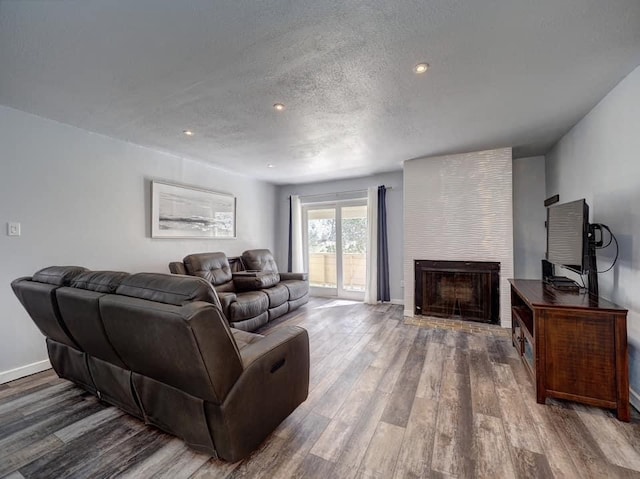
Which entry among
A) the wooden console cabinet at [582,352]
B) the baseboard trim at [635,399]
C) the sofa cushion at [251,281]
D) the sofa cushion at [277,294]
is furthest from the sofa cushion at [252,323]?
the baseboard trim at [635,399]

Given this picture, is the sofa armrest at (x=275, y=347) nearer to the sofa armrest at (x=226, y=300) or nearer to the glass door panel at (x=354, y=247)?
the sofa armrest at (x=226, y=300)

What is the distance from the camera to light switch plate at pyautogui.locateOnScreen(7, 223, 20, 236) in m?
2.34

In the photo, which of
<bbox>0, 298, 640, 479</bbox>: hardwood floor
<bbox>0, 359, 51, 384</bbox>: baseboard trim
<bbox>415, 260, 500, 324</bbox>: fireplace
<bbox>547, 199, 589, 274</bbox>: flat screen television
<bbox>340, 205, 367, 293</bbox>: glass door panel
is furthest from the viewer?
<bbox>340, 205, 367, 293</bbox>: glass door panel

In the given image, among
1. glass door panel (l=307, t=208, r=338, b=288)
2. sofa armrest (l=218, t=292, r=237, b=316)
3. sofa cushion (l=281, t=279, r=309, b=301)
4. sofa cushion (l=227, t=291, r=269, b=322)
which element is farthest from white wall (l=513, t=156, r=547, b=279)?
sofa armrest (l=218, t=292, r=237, b=316)

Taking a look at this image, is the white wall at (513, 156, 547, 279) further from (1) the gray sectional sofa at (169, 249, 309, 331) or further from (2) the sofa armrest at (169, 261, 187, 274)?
(2) the sofa armrest at (169, 261, 187, 274)

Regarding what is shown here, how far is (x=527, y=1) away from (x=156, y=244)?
4.07 metres

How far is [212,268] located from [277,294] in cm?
100

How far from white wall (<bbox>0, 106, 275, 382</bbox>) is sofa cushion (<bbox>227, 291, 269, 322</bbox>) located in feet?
4.07

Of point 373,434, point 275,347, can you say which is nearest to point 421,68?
point 275,347

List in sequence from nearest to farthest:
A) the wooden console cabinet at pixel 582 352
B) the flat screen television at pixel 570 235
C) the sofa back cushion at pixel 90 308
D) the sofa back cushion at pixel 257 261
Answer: the sofa back cushion at pixel 90 308 → the wooden console cabinet at pixel 582 352 → the flat screen television at pixel 570 235 → the sofa back cushion at pixel 257 261

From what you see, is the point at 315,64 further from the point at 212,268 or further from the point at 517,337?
the point at 517,337

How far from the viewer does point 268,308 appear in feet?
12.0

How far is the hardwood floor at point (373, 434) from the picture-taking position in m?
1.36

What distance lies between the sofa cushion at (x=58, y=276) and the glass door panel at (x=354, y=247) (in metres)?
4.07
